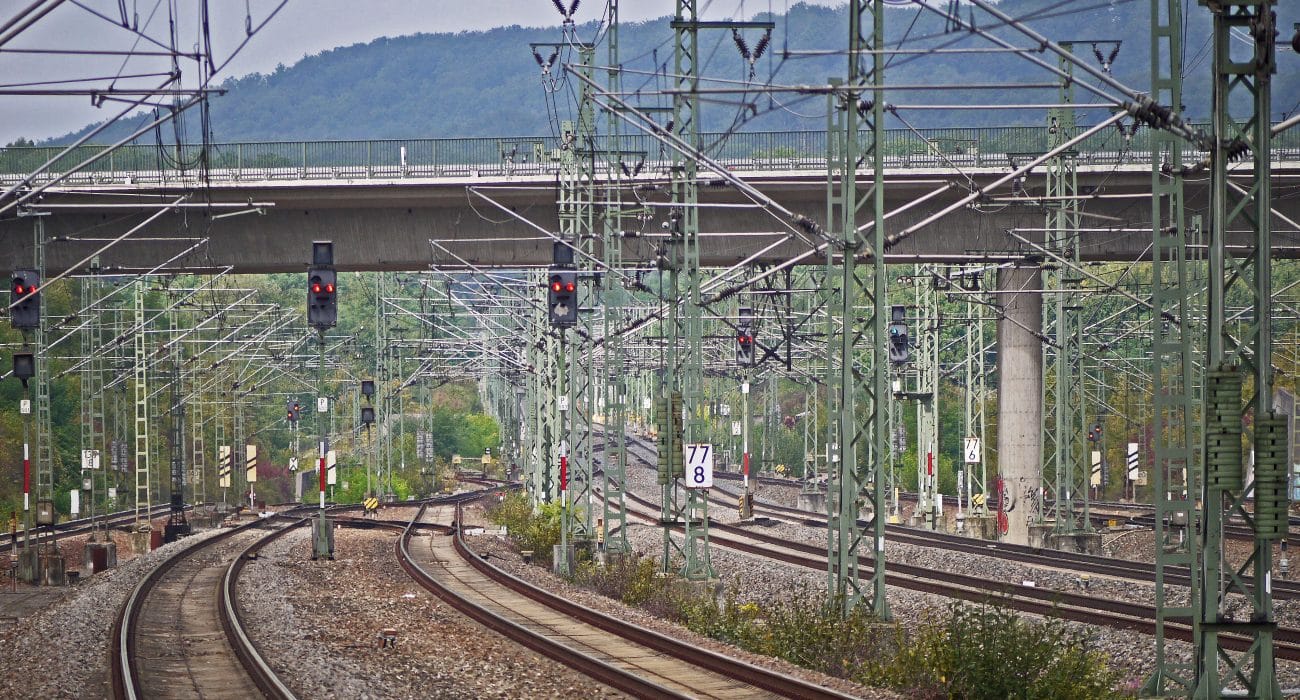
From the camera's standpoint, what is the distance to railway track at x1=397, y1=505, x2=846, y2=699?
1703 cm

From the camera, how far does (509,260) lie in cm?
4091

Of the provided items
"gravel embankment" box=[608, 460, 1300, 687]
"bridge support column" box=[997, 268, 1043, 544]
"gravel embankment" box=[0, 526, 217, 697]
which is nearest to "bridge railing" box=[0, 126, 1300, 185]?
"bridge support column" box=[997, 268, 1043, 544]

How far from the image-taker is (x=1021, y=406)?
4372 centimetres

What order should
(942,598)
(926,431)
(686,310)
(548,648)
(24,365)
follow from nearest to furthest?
(548,648), (686,310), (942,598), (24,365), (926,431)

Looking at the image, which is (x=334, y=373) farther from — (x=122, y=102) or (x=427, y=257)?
(x=122, y=102)

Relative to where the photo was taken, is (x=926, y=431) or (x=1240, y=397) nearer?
(x=1240, y=397)

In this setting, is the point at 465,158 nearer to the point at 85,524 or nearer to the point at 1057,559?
the point at 1057,559

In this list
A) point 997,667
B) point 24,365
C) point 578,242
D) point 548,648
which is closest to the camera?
point 997,667

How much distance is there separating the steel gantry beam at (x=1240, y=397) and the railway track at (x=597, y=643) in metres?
3.79

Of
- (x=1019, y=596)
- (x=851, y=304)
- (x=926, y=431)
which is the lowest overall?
(x=1019, y=596)

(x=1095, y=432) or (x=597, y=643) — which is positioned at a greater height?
(x=1095, y=432)

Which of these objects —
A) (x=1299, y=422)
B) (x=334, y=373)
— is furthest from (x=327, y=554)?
(x=334, y=373)

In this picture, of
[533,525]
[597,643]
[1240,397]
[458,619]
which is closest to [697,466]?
[458,619]

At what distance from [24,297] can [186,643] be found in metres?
11.8
